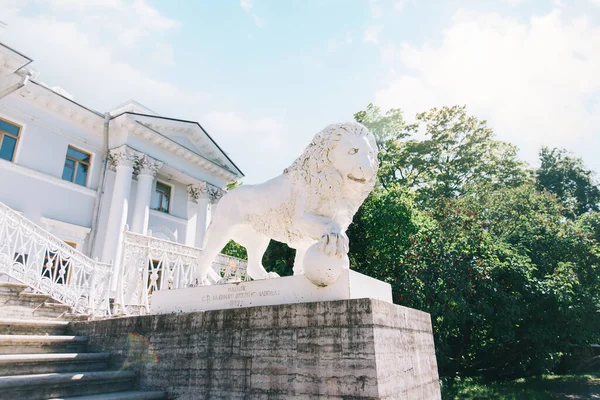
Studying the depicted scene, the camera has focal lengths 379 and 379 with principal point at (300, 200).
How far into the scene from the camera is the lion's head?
3.93 metres

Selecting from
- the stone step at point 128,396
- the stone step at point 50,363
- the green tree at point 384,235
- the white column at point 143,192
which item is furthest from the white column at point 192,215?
the stone step at point 128,396

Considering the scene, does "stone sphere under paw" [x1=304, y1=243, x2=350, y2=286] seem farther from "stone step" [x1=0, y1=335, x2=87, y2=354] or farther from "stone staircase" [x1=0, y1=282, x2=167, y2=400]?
"stone step" [x1=0, y1=335, x2=87, y2=354]

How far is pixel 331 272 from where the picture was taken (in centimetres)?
339

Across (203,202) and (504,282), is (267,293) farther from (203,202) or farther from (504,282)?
(203,202)

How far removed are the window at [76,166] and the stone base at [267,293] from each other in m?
13.8

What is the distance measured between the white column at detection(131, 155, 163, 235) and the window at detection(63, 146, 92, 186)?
82.2 inches

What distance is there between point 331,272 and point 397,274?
11.9m

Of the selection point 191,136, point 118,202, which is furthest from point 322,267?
point 191,136

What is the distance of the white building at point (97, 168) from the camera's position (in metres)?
14.0

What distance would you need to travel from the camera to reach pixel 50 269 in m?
8.45

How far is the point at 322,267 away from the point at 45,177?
15.2 m

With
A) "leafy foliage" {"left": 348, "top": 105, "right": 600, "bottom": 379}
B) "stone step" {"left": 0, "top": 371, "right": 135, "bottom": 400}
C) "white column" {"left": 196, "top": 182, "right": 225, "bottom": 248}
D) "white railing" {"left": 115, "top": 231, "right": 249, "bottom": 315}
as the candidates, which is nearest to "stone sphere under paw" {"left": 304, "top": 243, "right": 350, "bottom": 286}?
"stone step" {"left": 0, "top": 371, "right": 135, "bottom": 400}

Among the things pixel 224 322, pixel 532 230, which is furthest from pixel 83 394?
pixel 532 230

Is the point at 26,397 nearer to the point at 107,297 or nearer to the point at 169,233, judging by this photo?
the point at 107,297
